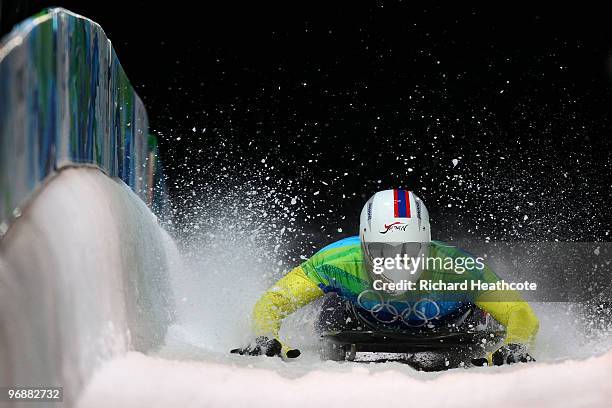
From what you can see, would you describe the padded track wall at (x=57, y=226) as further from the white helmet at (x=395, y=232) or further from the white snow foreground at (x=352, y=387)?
the white helmet at (x=395, y=232)

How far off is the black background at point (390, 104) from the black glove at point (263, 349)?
2.39 metres

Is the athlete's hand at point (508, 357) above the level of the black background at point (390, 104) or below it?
below

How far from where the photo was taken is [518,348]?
282 centimetres

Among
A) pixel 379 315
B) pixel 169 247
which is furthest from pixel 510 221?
pixel 169 247

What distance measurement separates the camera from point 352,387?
174cm

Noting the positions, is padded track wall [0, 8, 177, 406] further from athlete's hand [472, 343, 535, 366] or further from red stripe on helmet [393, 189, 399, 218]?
red stripe on helmet [393, 189, 399, 218]

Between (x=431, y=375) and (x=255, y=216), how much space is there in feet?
11.9

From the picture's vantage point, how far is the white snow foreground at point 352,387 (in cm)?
165

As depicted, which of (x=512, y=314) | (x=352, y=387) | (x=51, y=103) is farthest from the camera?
(x=512, y=314)

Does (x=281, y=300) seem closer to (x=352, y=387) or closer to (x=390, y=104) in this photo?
(x=352, y=387)

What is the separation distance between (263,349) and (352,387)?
3.56 ft

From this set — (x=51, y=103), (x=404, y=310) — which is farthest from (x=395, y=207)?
(x=51, y=103)

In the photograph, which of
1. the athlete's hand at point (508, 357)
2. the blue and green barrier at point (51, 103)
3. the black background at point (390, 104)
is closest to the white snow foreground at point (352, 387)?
the blue and green barrier at point (51, 103)

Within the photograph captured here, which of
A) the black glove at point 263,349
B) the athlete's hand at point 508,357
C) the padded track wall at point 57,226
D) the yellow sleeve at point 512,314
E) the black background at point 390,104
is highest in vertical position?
the black background at point 390,104
